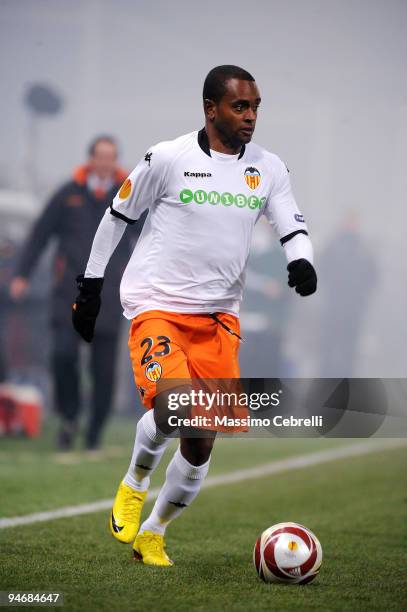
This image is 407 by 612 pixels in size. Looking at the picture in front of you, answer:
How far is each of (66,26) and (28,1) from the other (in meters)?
0.68

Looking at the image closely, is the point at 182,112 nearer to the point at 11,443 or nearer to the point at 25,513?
the point at 11,443

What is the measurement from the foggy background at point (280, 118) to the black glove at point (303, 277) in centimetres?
443

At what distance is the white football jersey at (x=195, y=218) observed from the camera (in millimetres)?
5188

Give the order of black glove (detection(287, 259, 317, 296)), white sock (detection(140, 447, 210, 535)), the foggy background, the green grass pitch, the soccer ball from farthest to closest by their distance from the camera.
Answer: the foggy background < white sock (detection(140, 447, 210, 535)) < black glove (detection(287, 259, 317, 296)) < the soccer ball < the green grass pitch

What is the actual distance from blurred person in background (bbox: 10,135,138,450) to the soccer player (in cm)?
417

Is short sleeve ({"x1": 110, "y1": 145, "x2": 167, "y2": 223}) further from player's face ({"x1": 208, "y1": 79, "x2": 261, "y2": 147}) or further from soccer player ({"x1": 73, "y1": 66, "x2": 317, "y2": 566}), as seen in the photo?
player's face ({"x1": 208, "y1": 79, "x2": 261, "y2": 147})

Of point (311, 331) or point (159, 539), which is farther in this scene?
point (311, 331)

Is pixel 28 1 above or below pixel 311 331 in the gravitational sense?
above

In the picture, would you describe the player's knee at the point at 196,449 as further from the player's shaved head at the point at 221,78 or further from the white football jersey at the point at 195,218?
the player's shaved head at the point at 221,78

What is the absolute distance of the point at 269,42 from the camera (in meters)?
9.85

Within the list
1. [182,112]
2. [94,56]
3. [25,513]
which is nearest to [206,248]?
[25,513]

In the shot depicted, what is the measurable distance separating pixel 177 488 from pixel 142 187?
1.37 meters

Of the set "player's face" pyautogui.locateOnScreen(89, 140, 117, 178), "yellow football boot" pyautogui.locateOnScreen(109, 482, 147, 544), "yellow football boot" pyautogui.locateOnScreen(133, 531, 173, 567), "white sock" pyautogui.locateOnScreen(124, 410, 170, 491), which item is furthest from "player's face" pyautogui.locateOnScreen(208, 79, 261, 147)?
"player's face" pyautogui.locateOnScreen(89, 140, 117, 178)

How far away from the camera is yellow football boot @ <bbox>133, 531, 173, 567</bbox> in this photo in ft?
17.2
